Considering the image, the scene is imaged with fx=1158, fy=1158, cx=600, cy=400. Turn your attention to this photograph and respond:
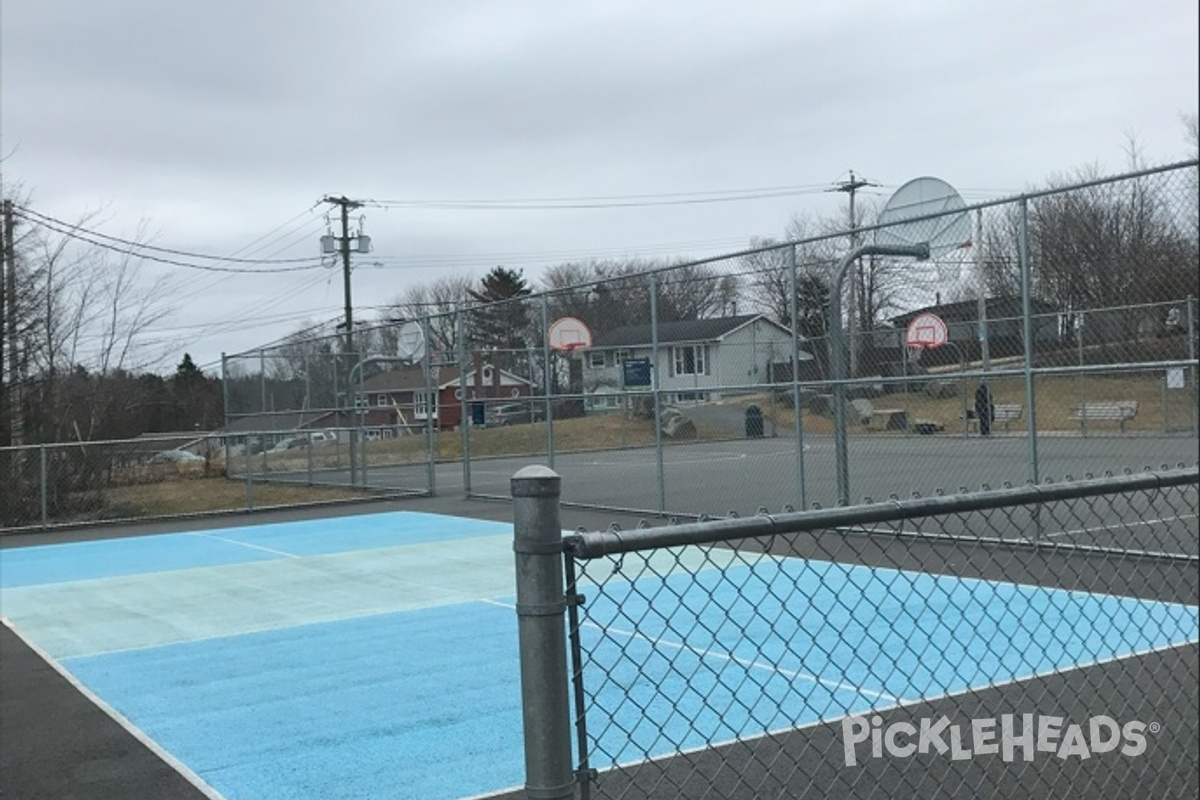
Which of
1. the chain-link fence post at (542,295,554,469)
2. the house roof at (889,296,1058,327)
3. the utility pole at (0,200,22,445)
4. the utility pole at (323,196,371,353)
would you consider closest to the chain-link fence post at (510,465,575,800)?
the house roof at (889,296,1058,327)

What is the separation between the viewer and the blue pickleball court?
5.41 m

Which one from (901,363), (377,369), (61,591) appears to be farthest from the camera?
(377,369)

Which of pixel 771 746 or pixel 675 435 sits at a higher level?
pixel 675 435

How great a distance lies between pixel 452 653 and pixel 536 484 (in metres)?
6.04

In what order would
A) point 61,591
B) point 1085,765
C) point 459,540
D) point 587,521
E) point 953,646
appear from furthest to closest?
point 587,521
point 459,540
point 61,591
point 953,646
point 1085,765

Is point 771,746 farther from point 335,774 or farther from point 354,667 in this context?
point 354,667

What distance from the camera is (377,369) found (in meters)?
27.1

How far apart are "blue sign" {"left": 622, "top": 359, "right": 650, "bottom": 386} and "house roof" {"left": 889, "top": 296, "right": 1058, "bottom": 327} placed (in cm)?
395

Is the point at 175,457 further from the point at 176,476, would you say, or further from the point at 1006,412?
the point at 1006,412

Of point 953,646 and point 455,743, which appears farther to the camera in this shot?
point 953,646

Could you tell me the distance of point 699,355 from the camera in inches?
626

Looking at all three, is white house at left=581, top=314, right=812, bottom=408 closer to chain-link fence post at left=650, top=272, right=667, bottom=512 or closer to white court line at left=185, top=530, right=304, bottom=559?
chain-link fence post at left=650, top=272, right=667, bottom=512

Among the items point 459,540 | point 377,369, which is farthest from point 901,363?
point 377,369

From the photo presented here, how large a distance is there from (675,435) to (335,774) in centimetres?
1136
